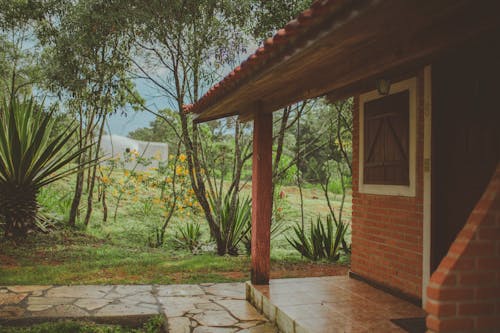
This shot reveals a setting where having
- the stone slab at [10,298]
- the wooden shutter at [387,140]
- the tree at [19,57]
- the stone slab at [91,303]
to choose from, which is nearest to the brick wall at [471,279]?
the wooden shutter at [387,140]

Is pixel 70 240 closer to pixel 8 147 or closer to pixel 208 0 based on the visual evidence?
pixel 8 147

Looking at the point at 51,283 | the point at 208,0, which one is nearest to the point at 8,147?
the point at 51,283

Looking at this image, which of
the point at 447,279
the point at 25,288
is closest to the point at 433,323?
the point at 447,279

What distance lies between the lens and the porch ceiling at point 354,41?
2493 mm

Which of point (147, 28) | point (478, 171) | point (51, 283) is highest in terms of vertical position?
point (147, 28)

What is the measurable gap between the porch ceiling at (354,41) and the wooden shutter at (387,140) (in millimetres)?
582

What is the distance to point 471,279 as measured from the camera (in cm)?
233

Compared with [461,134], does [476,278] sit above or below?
below

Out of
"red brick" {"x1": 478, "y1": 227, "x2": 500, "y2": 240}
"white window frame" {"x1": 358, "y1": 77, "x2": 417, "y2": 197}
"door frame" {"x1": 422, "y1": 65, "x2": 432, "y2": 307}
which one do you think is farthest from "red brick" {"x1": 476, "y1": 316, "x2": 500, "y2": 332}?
"white window frame" {"x1": 358, "y1": 77, "x2": 417, "y2": 197}

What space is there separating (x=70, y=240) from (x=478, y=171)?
25.0ft

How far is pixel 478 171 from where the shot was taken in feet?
13.3

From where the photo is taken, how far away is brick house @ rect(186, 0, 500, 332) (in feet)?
7.77

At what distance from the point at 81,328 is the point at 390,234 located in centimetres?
329

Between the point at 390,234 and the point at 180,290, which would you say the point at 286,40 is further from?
the point at 180,290
